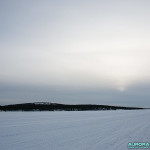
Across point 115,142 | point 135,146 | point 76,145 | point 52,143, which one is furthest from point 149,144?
point 52,143

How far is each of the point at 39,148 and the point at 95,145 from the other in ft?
6.61

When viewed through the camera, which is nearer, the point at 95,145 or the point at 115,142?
the point at 95,145

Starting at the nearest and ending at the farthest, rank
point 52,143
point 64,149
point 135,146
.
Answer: point 64,149
point 135,146
point 52,143

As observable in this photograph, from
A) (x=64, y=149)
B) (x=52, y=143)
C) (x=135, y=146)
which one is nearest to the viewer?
(x=64, y=149)

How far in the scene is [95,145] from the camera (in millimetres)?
8031

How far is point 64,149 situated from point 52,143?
4.03ft

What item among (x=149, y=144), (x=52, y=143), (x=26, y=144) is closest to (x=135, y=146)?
(x=149, y=144)

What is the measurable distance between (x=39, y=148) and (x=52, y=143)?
98 centimetres

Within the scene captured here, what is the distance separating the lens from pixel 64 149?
7379mm

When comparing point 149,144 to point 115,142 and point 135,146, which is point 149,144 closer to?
point 135,146

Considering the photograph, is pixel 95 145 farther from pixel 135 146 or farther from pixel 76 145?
pixel 135 146

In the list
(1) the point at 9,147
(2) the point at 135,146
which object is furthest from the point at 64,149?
(2) the point at 135,146

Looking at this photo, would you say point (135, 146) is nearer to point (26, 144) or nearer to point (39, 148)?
point (39, 148)

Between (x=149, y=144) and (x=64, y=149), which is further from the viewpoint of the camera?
(x=149, y=144)
